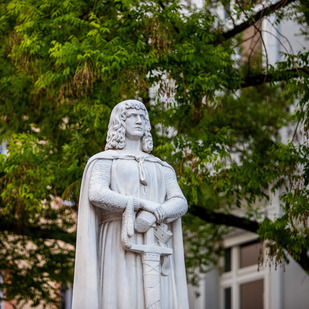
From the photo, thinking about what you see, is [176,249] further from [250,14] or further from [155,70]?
[250,14]

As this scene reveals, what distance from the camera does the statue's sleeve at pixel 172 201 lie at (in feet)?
40.7

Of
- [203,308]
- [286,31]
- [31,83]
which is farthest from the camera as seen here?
[203,308]

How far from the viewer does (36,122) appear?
917 inches

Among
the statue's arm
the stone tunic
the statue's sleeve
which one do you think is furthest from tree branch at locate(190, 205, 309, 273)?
the statue's arm

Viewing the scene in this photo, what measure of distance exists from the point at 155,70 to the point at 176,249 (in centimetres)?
885

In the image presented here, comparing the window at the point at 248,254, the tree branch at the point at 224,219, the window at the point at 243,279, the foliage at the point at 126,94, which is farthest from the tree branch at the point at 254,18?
the window at the point at 248,254

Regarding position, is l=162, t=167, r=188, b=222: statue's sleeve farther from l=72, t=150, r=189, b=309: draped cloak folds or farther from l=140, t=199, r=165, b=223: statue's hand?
l=72, t=150, r=189, b=309: draped cloak folds

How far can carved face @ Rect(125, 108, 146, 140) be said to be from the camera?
12750mm

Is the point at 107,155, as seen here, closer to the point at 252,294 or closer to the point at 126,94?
the point at 126,94

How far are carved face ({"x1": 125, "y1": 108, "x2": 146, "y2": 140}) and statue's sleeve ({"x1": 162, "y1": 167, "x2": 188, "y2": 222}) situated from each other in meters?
0.51

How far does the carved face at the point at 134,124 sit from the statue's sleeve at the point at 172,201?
51 cm

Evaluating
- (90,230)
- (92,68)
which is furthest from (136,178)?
(92,68)

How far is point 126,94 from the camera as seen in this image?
66.7ft

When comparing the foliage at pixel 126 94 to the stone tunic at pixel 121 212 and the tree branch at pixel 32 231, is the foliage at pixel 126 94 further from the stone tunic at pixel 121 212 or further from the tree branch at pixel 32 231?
the stone tunic at pixel 121 212
